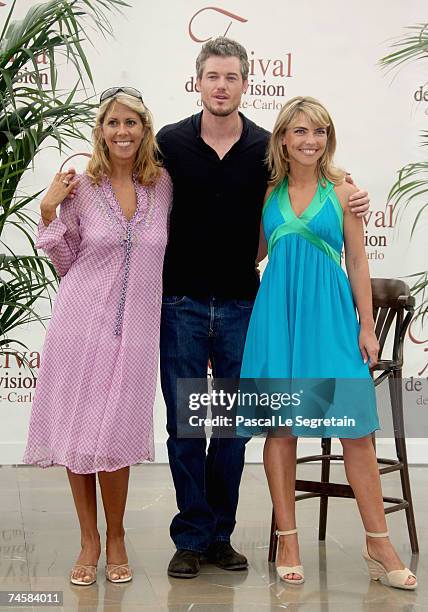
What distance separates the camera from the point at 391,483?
5.49 meters

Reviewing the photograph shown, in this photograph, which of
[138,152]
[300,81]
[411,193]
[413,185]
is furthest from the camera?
[411,193]

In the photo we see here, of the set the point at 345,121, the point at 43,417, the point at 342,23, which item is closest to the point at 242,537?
the point at 43,417

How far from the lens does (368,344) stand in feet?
11.1

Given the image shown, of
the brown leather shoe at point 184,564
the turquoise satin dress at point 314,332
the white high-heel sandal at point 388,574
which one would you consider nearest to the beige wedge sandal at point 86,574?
the brown leather shoe at point 184,564

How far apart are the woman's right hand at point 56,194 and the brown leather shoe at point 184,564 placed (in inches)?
47.6

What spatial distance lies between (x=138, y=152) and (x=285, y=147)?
485 millimetres

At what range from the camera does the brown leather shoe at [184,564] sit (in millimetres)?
3510

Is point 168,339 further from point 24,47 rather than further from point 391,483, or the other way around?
point 391,483

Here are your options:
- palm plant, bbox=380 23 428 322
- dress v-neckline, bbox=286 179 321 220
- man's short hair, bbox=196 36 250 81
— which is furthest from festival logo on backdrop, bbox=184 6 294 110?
dress v-neckline, bbox=286 179 321 220

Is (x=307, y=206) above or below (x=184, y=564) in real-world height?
above

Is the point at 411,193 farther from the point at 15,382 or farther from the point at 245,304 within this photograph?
the point at 245,304

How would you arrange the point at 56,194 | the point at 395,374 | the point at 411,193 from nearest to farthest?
the point at 56,194 → the point at 395,374 → the point at 411,193

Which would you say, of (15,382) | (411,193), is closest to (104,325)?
(15,382)

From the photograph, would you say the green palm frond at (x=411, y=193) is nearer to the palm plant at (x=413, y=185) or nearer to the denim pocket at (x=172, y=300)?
the palm plant at (x=413, y=185)
